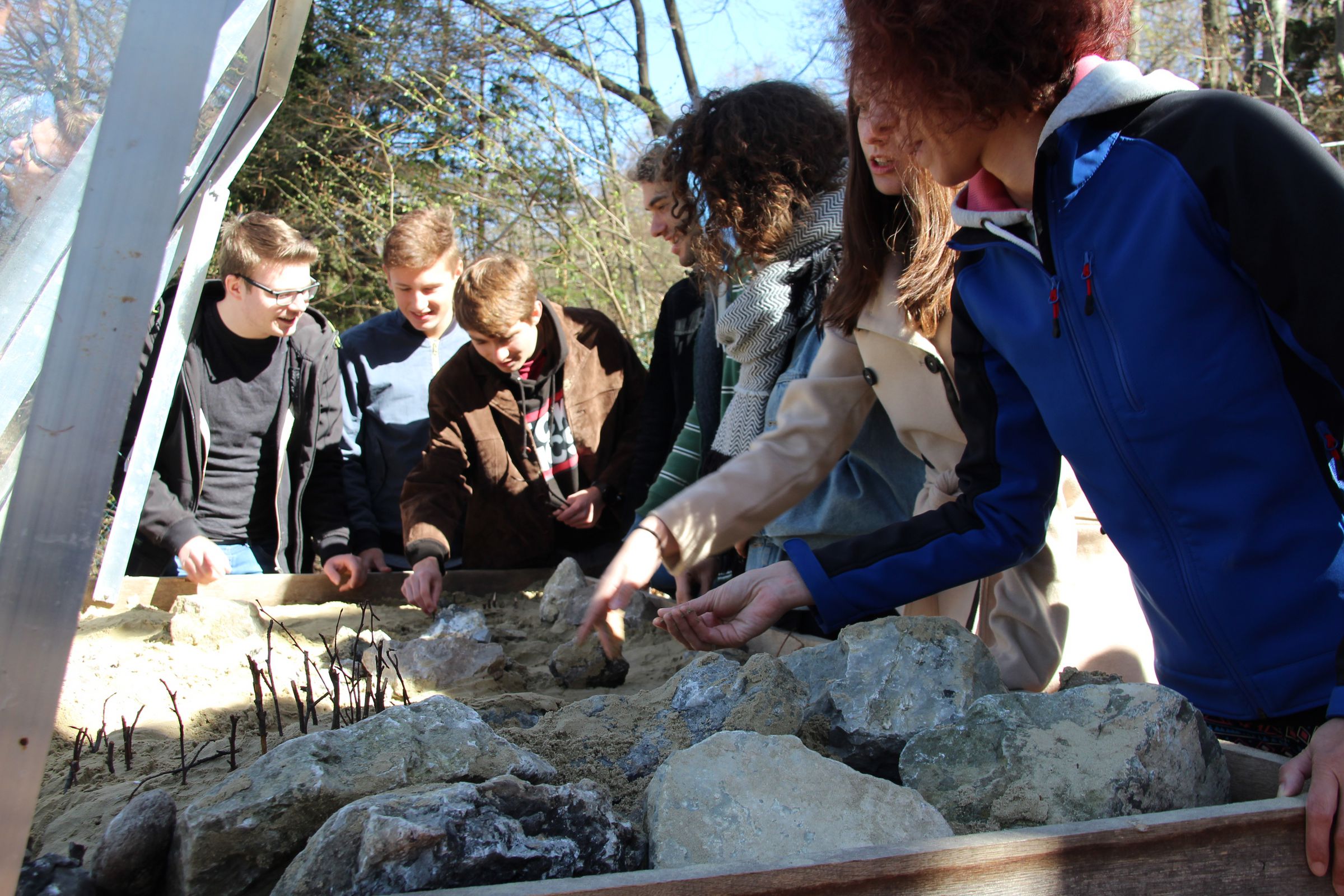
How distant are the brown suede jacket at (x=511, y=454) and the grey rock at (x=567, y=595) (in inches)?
23.5

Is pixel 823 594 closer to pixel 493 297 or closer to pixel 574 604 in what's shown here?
pixel 574 604

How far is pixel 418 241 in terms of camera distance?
4.51m

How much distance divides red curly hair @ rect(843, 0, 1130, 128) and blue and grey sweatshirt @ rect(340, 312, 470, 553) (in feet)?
11.2

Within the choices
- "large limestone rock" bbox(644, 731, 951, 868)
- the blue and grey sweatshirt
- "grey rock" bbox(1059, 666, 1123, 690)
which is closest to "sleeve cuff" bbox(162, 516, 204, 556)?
the blue and grey sweatshirt

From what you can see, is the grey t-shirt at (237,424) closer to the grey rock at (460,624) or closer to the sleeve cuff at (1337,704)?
the grey rock at (460,624)

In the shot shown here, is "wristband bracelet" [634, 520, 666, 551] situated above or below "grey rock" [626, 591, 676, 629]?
above

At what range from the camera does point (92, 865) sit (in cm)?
131

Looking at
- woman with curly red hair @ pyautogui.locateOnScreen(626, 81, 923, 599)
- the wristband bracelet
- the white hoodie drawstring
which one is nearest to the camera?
the white hoodie drawstring

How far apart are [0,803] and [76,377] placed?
0.42 meters

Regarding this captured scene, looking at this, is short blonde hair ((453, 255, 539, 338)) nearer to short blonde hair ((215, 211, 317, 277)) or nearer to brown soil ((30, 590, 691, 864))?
short blonde hair ((215, 211, 317, 277))

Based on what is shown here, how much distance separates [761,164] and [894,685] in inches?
64.1

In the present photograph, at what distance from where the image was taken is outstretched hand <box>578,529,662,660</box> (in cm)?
206

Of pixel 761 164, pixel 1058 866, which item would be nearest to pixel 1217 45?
pixel 761 164

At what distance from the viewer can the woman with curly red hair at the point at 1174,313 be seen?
51.6 inches
